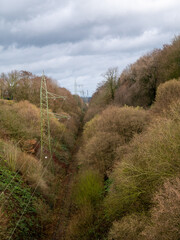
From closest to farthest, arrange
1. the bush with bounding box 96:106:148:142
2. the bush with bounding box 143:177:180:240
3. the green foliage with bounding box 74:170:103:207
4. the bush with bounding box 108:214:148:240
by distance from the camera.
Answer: the bush with bounding box 143:177:180:240, the bush with bounding box 108:214:148:240, the green foliage with bounding box 74:170:103:207, the bush with bounding box 96:106:148:142

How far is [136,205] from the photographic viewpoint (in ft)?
35.1

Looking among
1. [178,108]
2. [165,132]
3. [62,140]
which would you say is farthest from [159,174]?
[62,140]

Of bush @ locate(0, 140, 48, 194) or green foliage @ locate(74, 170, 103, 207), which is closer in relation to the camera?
bush @ locate(0, 140, 48, 194)

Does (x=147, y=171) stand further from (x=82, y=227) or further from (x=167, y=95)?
(x=167, y=95)

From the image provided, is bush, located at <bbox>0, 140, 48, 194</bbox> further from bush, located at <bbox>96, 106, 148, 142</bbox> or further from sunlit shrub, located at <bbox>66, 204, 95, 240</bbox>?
bush, located at <bbox>96, 106, 148, 142</bbox>

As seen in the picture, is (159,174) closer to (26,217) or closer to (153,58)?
(26,217)

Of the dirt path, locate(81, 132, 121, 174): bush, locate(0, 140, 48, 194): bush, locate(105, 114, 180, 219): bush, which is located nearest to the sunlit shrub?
the dirt path

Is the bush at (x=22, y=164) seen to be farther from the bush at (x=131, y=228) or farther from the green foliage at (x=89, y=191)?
the bush at (x=131, y=228)

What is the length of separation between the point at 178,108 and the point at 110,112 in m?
9.72

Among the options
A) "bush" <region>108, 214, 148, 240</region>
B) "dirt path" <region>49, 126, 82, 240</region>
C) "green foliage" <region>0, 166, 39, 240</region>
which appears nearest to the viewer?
"bush" <region>108, 214, 148, 240</region>

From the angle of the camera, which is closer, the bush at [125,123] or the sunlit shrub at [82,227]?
the sunlit shrub at [82,227]

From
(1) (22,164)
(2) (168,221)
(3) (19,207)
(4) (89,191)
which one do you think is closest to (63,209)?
(4) (89,191)

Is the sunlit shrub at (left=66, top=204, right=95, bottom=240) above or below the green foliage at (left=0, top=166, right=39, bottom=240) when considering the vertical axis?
below

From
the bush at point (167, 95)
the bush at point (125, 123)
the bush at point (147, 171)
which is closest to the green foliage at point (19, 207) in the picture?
the bush at point (147, 171)
